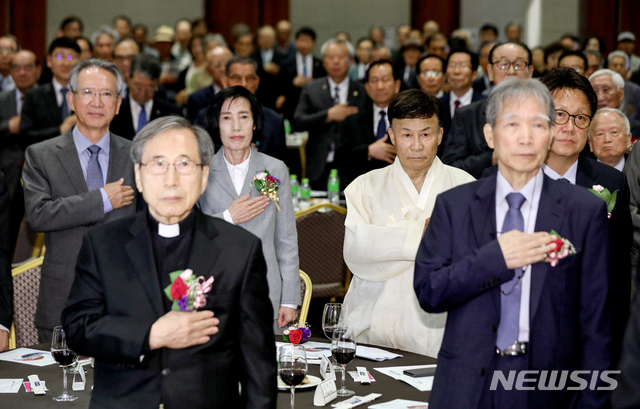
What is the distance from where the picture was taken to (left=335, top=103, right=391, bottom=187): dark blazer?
5.57m

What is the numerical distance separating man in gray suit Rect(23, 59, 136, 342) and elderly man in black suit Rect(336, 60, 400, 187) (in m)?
2.29

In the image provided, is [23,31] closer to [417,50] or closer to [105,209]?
[417,50]

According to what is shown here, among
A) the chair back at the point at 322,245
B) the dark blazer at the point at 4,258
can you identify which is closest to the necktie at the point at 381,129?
the chair back at the point at 322,245

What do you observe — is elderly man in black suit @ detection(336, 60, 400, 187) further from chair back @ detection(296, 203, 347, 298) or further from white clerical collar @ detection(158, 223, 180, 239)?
white clerical collar @ detection(158, 223, 180, 239)

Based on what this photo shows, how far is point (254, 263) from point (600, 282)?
0.97 metres

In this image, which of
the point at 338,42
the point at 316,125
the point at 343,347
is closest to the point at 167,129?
the point at 343,347

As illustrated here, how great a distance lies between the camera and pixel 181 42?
1127 cm

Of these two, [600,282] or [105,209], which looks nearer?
[600,282]

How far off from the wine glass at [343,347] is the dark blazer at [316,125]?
4280 mm

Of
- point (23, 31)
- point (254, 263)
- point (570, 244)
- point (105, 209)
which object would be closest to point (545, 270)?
point (570, 244)

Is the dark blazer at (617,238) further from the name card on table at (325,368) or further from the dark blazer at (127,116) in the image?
the dark blazer at (127,116)

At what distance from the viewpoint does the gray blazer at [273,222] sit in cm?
342

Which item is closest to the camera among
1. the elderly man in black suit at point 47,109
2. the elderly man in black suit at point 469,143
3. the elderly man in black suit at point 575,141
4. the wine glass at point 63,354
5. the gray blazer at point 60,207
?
the wine glass at point 63,354

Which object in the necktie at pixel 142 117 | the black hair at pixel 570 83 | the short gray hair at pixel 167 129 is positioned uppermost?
the black hair at pixel 570 83
